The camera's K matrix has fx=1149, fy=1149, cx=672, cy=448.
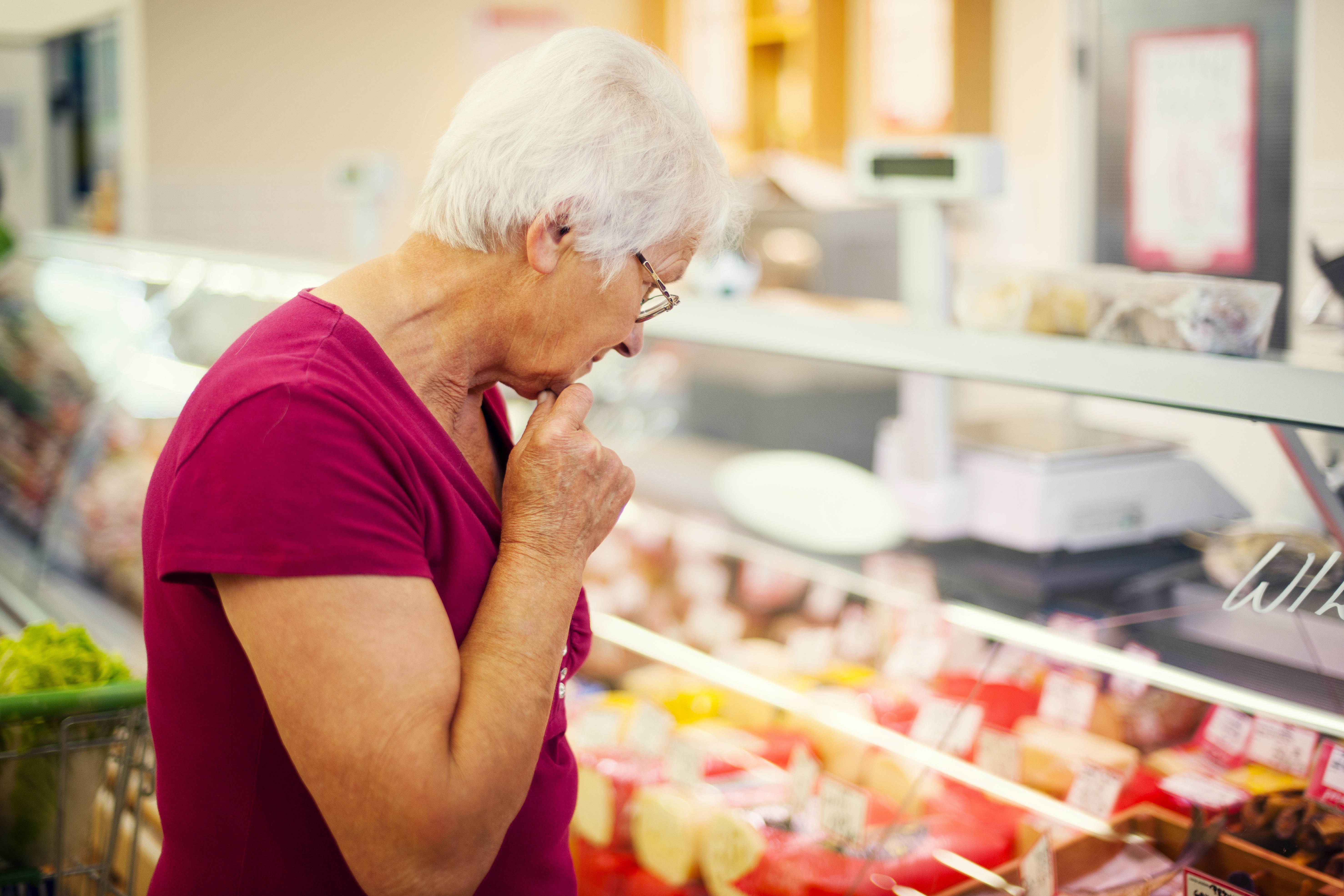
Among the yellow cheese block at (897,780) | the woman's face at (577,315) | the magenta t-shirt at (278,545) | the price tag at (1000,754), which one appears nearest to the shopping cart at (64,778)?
the magenta t-shirt at (278,545)

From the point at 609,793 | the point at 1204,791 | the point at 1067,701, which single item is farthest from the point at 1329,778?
the point at 609,793

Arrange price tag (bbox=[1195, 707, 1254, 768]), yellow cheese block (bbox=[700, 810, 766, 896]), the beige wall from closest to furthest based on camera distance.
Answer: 1. price tag (bbox=[1195, 707, 1254, 768])
2. yellow cheese block (bbox=[700, 810, 766, 896])
3. the beige wall

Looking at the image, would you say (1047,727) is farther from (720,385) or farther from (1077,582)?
(720,385)

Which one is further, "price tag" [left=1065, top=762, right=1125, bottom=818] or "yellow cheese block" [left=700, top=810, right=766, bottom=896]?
"yellow cheese block" [left=700, top=810, right=766, bottom=896]

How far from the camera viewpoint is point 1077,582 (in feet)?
5.98

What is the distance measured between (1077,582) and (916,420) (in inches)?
15.0

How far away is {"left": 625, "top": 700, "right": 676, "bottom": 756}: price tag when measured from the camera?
6.47 ft

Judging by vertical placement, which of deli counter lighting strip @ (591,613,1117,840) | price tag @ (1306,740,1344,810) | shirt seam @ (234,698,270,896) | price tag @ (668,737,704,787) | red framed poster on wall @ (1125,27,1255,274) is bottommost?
price tag @ (668,737,704,787)

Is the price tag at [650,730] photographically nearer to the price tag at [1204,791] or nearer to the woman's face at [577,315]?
the price tag at [1204,791]

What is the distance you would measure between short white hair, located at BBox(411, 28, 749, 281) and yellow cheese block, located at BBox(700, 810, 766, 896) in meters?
1.01

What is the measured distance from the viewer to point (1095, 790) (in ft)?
5.02

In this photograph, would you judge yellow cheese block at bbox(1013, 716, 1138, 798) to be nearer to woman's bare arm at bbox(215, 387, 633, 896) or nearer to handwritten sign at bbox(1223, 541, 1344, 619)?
handwritten sign at bbox(1223, 541, 1344, 619)

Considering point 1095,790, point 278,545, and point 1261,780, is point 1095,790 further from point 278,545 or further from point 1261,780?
point 278,545

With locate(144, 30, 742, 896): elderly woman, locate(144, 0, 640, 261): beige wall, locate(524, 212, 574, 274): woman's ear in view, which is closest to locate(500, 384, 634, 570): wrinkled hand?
locate(144, 30, 742, 896): elderly woman
